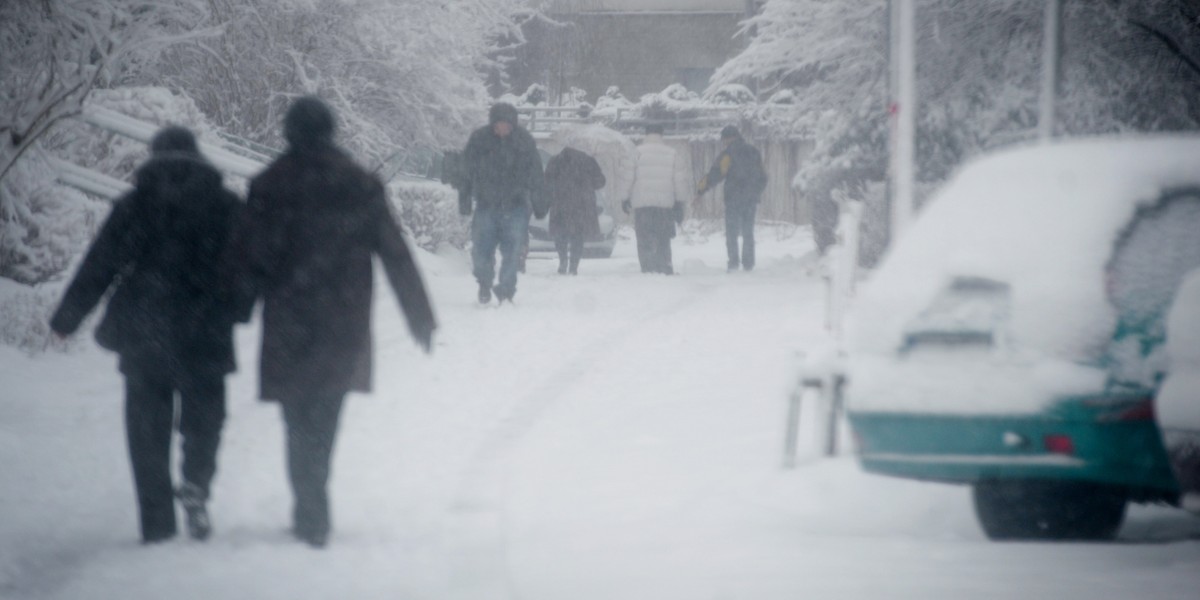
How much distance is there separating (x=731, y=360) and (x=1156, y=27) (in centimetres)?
662

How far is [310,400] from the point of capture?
19.1ft

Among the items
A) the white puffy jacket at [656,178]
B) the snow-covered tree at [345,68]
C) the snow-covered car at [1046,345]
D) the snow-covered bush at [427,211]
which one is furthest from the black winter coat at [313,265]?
the snow-covered bush at [427,211]

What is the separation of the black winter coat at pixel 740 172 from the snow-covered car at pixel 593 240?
2778 millimetres

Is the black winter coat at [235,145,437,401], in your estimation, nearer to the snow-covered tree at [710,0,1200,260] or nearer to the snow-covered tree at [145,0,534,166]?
the snow-covered tree at [710,0,1200,260]

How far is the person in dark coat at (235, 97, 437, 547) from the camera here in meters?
5.80

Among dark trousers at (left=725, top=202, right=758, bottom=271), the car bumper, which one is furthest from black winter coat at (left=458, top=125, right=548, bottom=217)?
the car bumper

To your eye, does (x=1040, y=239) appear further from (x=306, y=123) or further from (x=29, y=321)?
(x=29, y=321)

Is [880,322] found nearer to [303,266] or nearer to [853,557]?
[853,557]

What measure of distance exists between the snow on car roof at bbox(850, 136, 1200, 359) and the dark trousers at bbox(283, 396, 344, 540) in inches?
84.0

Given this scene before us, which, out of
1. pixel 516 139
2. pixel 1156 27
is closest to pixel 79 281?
pixel 516 139

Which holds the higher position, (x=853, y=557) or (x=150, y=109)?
(x=150, y=109)

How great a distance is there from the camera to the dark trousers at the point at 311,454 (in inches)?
230

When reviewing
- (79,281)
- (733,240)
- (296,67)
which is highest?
(296,67)

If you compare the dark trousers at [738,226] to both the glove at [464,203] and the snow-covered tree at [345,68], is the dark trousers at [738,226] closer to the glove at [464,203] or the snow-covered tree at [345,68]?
the snow-covered tree at [345,68]
